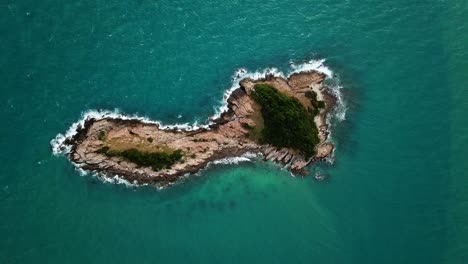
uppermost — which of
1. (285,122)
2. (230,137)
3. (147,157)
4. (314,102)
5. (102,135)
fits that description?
(314,102)

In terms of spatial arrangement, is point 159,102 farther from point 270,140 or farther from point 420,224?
point 420,224

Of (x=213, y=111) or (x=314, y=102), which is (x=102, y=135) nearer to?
(x=213, y=111)

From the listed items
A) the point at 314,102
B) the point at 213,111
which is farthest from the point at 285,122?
the point at 213,111

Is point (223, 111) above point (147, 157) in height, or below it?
above

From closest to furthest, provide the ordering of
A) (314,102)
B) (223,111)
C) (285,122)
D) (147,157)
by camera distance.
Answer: (147,157), (285,122), (223,111), (314,102)

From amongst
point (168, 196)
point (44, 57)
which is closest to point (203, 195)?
point (168, 196)

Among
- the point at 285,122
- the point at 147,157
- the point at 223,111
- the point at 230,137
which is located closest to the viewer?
the point at 147,157
